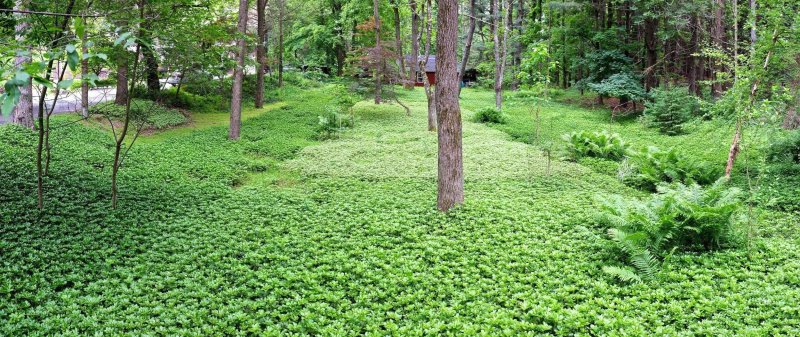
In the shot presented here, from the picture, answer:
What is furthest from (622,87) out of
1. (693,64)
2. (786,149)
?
(786,149)

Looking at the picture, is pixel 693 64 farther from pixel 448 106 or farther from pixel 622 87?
pixel 448 106

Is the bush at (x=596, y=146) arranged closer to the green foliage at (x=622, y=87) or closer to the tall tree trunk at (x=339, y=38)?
the green foliage at (x=622, y=87)

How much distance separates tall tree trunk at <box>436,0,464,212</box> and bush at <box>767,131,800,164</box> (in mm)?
7301

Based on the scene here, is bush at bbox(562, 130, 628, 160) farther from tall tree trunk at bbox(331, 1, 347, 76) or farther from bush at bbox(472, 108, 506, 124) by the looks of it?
tall tree trunk at bbox(331, 1, 347, 76)

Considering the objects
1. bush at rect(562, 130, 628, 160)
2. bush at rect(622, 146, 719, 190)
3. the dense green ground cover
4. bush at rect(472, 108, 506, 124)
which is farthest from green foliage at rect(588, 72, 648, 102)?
the dense green ground cover

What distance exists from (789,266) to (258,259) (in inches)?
244

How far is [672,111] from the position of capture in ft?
55.0

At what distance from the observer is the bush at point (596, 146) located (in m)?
12.4

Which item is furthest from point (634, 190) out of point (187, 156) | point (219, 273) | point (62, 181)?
point (62, 181)

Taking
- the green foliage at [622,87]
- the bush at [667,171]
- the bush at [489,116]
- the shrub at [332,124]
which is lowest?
the bush at [667,171]

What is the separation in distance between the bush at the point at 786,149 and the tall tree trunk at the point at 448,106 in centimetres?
730

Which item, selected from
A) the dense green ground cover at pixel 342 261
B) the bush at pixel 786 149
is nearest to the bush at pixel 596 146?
the dense green ground cover at pixel 342 261

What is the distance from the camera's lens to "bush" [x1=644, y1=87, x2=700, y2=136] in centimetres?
1648

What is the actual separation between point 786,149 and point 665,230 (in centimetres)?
652
